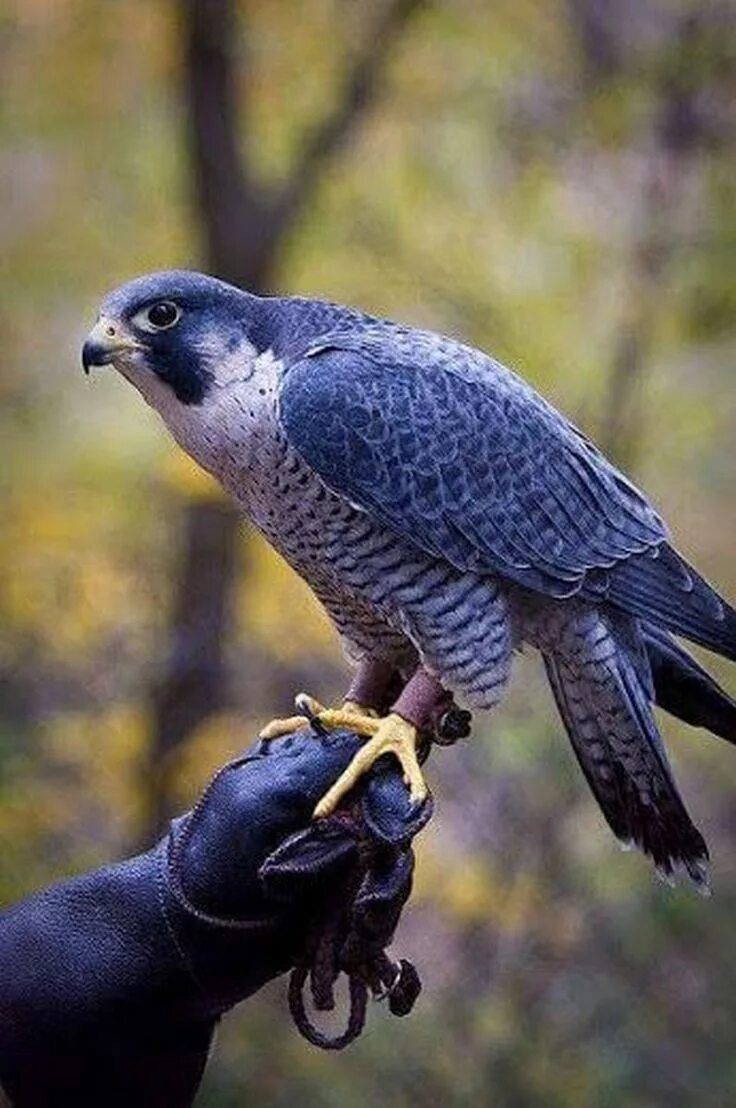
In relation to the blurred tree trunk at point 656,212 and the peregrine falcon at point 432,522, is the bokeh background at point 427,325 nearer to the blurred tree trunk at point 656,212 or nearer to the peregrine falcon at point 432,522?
the blurred tree trunk at point 656,212

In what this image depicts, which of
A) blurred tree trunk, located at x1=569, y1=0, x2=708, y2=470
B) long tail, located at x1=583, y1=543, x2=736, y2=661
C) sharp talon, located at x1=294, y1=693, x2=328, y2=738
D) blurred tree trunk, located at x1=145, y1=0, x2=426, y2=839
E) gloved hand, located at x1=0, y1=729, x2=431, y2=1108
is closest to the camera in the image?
gloved hand, located at x1=0, y1=729, x2=431, y2=1108

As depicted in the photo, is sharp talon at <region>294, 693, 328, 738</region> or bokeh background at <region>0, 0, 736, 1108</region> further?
bokeh background at <region>0, 0, 736, 1108</region>

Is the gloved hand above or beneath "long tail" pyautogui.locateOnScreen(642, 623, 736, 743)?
beneath

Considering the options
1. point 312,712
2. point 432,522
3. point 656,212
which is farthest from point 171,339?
point 656,212

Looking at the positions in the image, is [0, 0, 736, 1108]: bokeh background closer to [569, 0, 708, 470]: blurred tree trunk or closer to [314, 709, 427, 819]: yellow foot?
[569, 0, 708, 470]: blurred tree trunk

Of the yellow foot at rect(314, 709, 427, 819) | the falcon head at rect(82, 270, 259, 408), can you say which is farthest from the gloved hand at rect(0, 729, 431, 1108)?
the falcon head at rect(82, 270, 259, 408)

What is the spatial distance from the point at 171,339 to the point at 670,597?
0.75 metres

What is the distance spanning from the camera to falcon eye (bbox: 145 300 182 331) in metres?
2.14

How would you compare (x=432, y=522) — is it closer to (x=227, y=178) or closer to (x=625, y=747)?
(x=625, y=747)

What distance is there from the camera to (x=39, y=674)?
166 inches

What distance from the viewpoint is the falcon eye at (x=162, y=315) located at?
2143 millimetres

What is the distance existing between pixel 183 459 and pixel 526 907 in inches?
57.3

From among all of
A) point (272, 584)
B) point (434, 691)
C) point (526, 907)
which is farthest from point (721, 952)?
point (434, 691)

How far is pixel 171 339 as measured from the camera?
214cm
